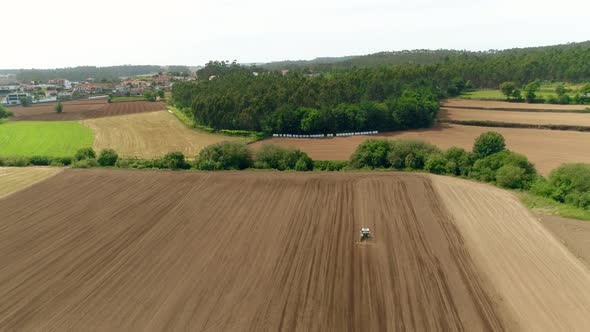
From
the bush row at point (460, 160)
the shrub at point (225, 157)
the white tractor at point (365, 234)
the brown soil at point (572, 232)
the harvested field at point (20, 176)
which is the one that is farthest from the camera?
the shrub at point (225, 157)

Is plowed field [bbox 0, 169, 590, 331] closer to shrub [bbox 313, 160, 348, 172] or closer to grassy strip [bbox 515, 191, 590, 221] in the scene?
grassy strip [bbox 515, 191, 590, 221]

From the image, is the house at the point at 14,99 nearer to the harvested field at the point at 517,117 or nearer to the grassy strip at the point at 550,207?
the harvested field at the point at 517,117

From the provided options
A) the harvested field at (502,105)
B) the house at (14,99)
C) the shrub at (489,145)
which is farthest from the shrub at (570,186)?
the house at (14,99)

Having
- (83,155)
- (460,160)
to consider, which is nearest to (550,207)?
(460,160)

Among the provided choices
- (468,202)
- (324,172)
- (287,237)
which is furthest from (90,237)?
(468,202)

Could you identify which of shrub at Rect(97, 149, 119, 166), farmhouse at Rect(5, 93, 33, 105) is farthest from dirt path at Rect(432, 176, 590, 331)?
farmhouse at Rect(5, 93, 33, 105)

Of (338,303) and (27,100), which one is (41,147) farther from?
(27,100)
